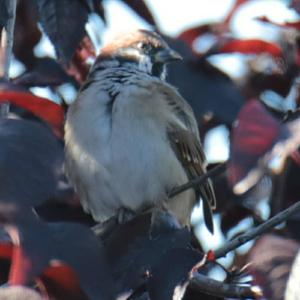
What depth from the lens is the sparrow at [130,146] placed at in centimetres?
329

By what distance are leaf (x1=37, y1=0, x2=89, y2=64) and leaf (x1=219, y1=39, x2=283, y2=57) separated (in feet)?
1.67

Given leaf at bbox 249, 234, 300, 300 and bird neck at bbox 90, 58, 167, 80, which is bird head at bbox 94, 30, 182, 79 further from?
leaf at bbox 249, 234, 300, 300

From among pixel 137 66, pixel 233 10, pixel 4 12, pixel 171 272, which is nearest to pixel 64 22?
pixel 4 12

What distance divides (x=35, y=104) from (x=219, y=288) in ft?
2.42

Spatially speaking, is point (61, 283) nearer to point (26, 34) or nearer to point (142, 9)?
point (142, 9)

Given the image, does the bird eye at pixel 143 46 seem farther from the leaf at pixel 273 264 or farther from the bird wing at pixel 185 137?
the leaf at pixel 273 264

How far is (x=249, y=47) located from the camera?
2059mm

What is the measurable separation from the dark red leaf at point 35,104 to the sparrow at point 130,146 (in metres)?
1.59

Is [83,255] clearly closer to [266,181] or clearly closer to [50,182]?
[50,182]

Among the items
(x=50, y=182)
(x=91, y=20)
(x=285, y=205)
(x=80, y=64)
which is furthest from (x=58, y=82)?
(x=50, y=182)

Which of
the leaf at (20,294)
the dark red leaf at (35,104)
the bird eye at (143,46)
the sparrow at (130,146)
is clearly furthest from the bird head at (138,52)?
the leaf at (20,294)

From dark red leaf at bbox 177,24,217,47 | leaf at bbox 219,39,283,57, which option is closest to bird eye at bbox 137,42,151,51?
dark red leaf at bbox 177,24,217,47

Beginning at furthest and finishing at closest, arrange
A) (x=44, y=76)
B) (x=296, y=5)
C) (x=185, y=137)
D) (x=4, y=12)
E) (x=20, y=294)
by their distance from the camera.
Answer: (x=185, y=137), (x=44, y=76), (x=4, y=12), (x=296, y=5), (x=20, y=294)

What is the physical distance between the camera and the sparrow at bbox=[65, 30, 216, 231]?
129 inches
